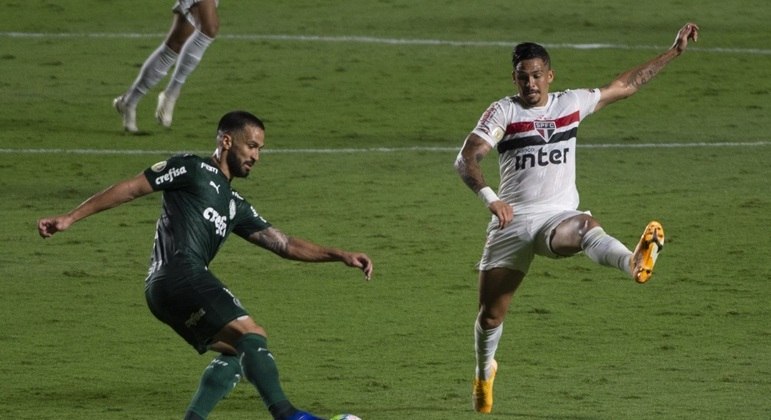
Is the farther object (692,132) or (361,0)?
(361,0)

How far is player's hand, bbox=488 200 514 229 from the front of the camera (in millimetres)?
8914

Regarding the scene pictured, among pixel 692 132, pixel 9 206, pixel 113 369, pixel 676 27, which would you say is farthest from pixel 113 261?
pixel 676 27

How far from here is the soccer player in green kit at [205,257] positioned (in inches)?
310

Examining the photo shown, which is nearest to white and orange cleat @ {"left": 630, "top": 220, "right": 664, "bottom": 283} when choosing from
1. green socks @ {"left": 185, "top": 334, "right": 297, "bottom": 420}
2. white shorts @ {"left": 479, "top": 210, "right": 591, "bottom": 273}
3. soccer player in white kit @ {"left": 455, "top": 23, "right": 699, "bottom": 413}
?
soccer player in white kit @ {"left": 455, "top": 23, "right": 699, "bottom": 413}

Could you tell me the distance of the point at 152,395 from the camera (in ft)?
32.0

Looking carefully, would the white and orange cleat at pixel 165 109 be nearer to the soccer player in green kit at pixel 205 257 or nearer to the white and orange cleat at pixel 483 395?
the white and orange cleat at pixel 483 395

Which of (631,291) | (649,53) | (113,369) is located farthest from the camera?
(649,53)

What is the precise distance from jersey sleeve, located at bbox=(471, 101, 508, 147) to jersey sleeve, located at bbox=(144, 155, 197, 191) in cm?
195

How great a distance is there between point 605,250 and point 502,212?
60cm

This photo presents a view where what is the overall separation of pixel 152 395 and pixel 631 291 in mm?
4187

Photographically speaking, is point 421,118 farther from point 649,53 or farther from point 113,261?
point 113,261

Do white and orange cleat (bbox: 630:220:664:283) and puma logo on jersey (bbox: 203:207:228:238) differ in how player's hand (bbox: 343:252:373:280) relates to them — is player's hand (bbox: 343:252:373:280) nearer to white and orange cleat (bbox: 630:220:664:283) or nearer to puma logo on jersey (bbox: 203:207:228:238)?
puma logo on jersey (bbox: 203:207:228:238)

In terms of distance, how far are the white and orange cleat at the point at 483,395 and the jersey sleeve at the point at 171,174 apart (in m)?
2.30

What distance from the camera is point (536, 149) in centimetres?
957
